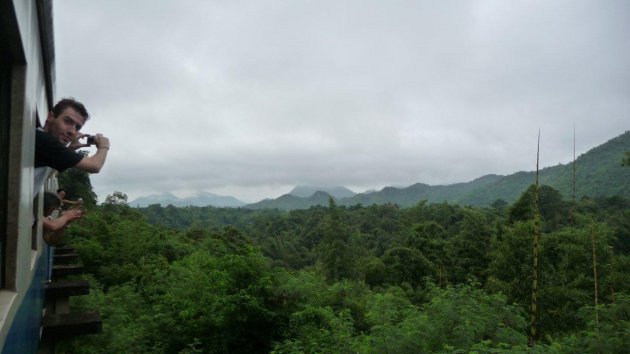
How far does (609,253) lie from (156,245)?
81.3 feet

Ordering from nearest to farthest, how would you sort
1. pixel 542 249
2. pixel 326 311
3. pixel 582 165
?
pixel 326 311 → pixel 542 249 → pixel 582 165

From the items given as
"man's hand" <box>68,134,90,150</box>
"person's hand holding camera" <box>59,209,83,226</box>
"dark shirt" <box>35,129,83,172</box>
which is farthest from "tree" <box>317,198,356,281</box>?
"dark shirt" <box>35,129,83,172</box>

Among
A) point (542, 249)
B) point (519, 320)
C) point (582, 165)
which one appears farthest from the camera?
point (582, 165)

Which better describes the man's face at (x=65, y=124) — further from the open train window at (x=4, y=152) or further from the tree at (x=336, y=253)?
the tree at (x=336, y=253)

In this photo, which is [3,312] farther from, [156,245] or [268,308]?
[156,245]

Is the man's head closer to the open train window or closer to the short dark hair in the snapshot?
the short dark hair

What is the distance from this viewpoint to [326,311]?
27.5 ft

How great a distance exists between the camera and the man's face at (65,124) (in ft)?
7.85

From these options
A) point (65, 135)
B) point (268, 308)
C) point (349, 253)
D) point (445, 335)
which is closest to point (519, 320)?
point (445, 335)

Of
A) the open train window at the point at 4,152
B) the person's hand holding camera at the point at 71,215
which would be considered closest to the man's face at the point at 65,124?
the person's hand holding camera at the point at 71,215

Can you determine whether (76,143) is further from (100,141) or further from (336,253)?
(336,253)

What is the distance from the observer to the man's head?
239 centimetres

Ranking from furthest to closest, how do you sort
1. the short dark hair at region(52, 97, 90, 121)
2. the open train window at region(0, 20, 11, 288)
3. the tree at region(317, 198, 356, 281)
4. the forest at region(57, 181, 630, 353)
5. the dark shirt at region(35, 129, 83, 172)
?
the tree at region(317, 198, 356, 281), the forest at region(57, 181, 630, 353), the short dark hair at region(52, 97, 90, 121), the dark shirt at region(35, 129, 83, 172), the open train window at region(0, 20, 11, 288)

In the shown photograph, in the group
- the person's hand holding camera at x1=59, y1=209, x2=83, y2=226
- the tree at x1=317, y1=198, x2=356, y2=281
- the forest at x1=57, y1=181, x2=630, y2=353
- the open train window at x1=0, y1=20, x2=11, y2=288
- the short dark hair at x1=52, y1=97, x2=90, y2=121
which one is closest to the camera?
the open train window at x1=0, y1=20, x2=11, y2=288
